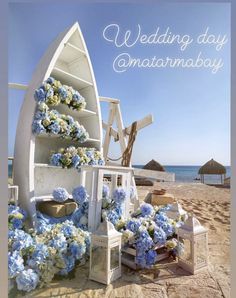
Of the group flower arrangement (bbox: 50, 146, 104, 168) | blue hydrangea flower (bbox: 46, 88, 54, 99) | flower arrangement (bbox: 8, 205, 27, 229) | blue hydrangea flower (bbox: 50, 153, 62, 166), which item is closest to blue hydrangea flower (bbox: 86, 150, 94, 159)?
flower arrangement (bbox: 50, 146, 104, 168)

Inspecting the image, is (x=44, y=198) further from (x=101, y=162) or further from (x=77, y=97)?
(x=77, y=97)

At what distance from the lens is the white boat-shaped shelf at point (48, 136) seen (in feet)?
5.43

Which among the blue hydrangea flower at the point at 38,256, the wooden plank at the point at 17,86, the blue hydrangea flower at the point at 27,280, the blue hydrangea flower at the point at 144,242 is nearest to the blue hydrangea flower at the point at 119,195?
the blue hydrangea flower at the point at 144,242

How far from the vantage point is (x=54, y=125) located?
5.51ft

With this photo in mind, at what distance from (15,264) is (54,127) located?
770 millimetres

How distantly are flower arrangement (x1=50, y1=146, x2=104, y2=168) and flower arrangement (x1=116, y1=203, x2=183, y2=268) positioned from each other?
0.44 m

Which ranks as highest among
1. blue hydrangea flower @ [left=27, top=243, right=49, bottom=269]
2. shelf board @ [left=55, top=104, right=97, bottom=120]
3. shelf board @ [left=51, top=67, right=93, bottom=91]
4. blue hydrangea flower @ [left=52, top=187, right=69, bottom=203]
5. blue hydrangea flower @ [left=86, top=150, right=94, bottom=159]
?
shelf board @ [left=51, top=67, right=93, bottom=91]

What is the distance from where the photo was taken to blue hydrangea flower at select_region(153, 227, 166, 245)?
1657 mm

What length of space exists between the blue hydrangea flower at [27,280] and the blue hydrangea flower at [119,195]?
24.1 inches

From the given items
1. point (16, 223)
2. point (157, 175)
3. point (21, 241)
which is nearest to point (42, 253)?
point (21, 241)

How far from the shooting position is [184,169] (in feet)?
5.96

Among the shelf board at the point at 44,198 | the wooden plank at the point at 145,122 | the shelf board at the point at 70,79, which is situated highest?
the shelf board at the point at 70,79

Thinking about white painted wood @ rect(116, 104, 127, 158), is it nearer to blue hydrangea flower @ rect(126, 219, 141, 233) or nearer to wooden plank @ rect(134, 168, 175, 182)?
wooden plank @ rect(134, 168, 175, 182)

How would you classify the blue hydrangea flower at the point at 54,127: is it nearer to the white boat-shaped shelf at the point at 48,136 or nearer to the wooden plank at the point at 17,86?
the white boat-shaped shelf at the point at 48,136
